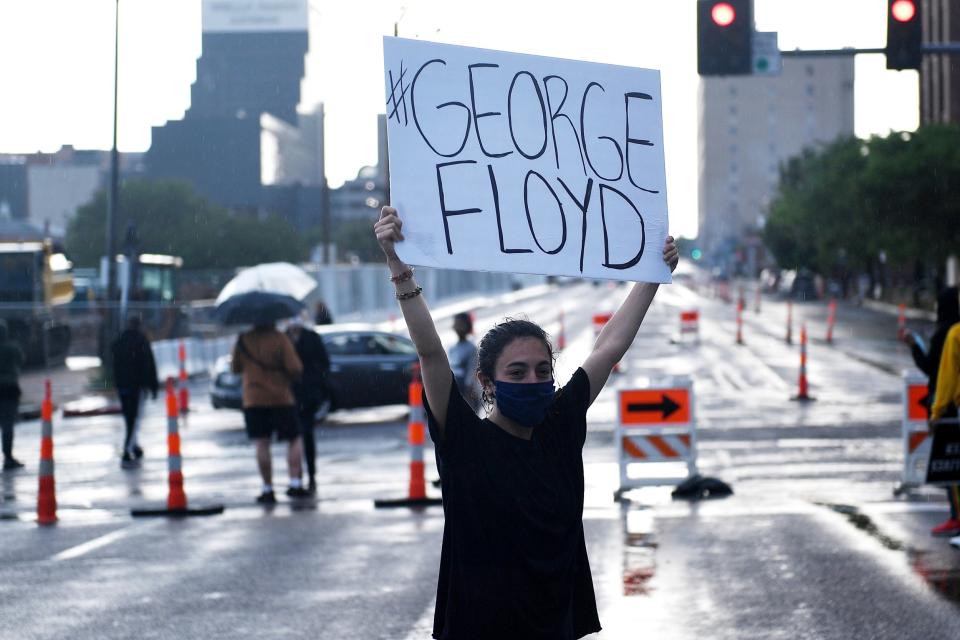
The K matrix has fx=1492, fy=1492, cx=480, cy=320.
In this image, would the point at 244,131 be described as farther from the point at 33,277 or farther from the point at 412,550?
the point at 412,550

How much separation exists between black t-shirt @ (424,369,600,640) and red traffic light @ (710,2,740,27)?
11812 mm

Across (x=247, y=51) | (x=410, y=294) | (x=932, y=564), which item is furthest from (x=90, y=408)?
(x=247, y=51)

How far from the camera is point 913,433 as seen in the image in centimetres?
1342

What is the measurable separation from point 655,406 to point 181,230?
325ft

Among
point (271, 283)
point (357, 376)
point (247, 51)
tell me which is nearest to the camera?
point (271, 283)

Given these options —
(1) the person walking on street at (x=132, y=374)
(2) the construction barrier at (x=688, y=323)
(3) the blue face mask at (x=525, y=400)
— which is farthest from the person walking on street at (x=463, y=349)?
(2) the construction barrier at (x=688, y=323)

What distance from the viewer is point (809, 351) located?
3800 cm

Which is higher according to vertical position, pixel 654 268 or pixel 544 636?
pixel 654 268

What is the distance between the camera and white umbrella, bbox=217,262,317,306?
1586 centimetres

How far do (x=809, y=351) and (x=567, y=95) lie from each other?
3453cm

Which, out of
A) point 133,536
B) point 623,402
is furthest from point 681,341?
point 133,536

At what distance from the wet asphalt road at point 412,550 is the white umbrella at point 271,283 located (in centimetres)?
200

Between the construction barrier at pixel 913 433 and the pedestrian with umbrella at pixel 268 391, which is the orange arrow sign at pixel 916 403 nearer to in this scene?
the construction barrier at pixel 913 433

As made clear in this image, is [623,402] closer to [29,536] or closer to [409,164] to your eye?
[29,536]
